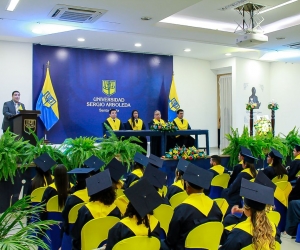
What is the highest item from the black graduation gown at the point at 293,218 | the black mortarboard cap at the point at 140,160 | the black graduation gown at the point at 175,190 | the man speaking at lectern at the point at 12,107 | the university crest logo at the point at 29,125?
the man speaking at lectern at the point at 12,107

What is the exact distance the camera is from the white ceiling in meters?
6.26

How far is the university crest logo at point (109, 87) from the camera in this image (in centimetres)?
1147

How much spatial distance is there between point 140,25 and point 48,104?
4.10m

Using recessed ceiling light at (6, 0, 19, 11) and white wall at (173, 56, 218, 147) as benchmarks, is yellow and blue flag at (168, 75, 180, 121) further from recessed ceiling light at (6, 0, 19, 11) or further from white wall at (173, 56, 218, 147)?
recessed ceiling light at (6, 0, 19, 11)

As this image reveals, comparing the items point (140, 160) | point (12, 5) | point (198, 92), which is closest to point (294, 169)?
point (140, 160)

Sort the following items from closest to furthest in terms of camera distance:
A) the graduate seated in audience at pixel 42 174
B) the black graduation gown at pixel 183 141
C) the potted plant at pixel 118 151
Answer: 1. the graduate seated in audience at pixel 42 174
2. the potted plant at pixel 118 151
3. the black graduation gown at pixel 183 141

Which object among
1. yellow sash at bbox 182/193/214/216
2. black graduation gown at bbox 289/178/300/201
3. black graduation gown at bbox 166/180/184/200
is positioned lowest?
black graduation gown at bbox 289/178/300/201

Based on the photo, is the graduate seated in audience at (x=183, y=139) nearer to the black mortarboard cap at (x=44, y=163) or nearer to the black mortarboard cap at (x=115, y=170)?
the black mortarboard cap at (x=44, y=163)

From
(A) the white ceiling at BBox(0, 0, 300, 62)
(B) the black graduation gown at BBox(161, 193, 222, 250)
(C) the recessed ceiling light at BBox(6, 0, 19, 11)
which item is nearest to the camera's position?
(B) the black graduation gown at BBox(161, 193, 222, 250)

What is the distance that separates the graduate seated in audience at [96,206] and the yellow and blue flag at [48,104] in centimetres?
784

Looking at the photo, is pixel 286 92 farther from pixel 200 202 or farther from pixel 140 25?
pixel 200 202

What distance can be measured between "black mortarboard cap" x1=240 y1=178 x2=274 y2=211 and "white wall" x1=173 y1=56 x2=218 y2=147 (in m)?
10.5

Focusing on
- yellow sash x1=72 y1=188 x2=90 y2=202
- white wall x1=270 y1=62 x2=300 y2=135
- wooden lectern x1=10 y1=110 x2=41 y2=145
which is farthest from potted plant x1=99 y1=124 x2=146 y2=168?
white wall x1=270 y1=62 x2=300 y2=135

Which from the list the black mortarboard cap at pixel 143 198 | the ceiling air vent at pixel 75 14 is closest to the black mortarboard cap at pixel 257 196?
the black mortarboard cap at pixel 143 198
